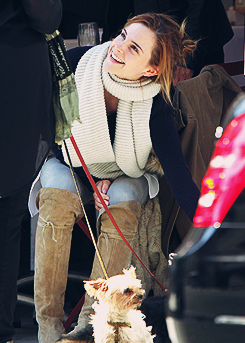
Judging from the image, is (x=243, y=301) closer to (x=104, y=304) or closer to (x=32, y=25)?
(x=104, y=304)

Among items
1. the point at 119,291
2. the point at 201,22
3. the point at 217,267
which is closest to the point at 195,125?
the point at 201,22

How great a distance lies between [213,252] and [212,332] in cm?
19

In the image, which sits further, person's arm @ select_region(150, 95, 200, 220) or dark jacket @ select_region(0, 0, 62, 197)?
person's arm @ select_region(150, 95, 200, 220)

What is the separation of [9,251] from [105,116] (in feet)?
2.55

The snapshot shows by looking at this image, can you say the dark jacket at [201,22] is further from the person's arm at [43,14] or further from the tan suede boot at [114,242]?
the person's arm at [43,14]

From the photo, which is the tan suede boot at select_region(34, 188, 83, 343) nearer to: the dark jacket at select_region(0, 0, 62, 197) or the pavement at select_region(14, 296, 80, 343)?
the pavement at select_region(14, 296, 80, 343)

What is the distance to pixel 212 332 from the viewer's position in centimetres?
119

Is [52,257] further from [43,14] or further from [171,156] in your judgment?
[43,14]

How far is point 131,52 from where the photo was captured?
2.20m

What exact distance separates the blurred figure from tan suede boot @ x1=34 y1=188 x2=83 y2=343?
18.9 inches

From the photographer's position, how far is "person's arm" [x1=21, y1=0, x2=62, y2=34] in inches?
57.6

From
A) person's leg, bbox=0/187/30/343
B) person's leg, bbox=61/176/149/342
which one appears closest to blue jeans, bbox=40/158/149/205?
person's leg, bbox=61/176/149/342

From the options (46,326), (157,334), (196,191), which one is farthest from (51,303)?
(196,191)

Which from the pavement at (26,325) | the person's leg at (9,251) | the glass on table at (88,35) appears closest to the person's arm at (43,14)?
the person's leg at (9,251)
